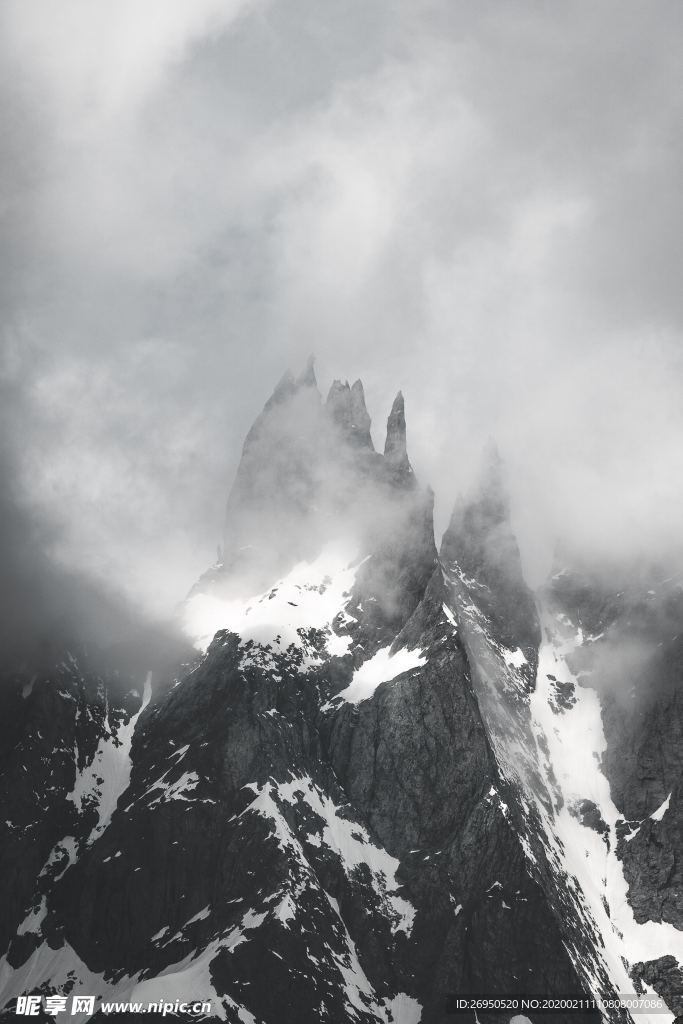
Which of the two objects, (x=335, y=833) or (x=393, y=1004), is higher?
(x=335, y=833)

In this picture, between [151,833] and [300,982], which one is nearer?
[300,982]

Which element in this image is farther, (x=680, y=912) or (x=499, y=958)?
(x=680, y=912)

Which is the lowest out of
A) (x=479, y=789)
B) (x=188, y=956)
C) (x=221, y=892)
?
(x=188, y=956)

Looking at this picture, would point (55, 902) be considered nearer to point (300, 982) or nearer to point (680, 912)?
point (300, 982)

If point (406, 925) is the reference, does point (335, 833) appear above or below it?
above

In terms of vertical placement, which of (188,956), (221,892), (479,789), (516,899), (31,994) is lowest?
(31,994)

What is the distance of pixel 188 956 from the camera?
173250 mm

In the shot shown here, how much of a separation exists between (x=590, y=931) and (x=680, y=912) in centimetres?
1983

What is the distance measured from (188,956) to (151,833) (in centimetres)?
2896

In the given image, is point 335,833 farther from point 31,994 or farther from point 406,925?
point 31,994

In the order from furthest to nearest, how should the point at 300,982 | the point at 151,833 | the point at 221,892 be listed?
the point at 151,833
the point at 221,892
the point at 300,982

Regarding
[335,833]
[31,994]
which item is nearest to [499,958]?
[335,833]

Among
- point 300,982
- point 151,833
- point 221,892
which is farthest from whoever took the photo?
point 151,833

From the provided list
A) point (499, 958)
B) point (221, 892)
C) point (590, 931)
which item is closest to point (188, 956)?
point (221, 892)
